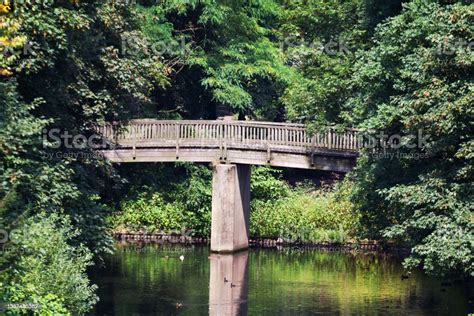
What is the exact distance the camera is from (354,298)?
3238 cm

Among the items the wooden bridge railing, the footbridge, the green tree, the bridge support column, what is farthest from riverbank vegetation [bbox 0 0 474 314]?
the bridge support column

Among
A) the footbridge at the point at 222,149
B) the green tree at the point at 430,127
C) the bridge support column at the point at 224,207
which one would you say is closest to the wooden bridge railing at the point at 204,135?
the footbridge at the point at 222,149

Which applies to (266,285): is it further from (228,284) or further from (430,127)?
(430,127)

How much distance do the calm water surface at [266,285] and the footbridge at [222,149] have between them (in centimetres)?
169

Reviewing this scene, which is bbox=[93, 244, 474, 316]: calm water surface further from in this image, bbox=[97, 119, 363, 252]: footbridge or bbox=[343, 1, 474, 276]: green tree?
bbox=[343, 1, 474, 276]: green tree

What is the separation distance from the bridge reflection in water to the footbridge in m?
1.00

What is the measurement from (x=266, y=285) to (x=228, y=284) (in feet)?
4.47

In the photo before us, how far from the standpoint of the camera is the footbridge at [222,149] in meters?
40.2

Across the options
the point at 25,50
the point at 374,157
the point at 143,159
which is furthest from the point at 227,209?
the point at 25,50

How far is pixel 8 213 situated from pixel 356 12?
17.6 meters

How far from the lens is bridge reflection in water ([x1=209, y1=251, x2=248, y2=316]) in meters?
31.0

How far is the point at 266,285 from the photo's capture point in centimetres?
3478

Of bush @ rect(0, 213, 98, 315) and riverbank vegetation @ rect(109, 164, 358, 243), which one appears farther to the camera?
riverbank vegetation @ rect(109, 164, 358, 243)

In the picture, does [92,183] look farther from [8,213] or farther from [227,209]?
[227,209]
